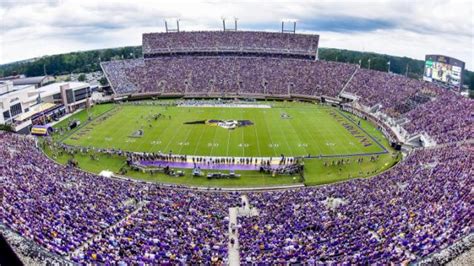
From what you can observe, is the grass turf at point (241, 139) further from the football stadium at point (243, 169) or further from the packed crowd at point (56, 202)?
the packed crowd at point (56, 202)

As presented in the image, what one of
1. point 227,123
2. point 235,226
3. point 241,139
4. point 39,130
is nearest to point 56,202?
point 235,226

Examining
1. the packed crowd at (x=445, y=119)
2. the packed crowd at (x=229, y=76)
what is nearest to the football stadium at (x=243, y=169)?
the packed crowd at (x=445, y=119)

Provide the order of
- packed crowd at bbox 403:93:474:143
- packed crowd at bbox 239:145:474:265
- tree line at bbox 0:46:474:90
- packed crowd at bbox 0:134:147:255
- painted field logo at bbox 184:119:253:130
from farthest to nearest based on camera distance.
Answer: tree line at bbox 0:46:474:90 → painted field logo at bbox 184:119:253:130 → packed crowd at bbox 403:93:474:143 → packed crowd at bbox 0:134:147:255 → packed crowd at bbox 239:145:474:265

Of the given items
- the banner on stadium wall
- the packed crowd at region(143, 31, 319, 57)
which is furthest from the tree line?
the banner on stadium wall

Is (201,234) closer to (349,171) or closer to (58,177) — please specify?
(58,177)

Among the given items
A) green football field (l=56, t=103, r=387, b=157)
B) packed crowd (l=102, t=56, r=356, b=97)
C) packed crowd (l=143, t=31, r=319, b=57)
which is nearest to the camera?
green football field (l=56, t=103, r=387, b=157)

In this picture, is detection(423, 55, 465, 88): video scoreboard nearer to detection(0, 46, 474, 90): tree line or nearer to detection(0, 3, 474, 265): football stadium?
detection(0, 3, 474, 265): football stadium

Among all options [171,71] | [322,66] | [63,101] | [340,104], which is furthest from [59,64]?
[340,104]

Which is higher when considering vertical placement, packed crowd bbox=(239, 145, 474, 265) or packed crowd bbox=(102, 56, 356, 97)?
packed crowd bbox=(102, 56, 356, 97)
